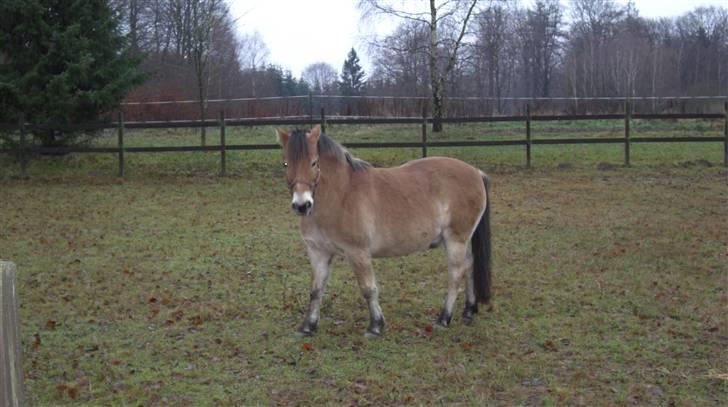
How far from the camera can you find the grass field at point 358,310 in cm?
486

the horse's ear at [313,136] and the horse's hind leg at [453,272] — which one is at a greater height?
the horse's ear at [313,136]

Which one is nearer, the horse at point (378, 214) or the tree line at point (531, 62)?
the horse at point (378, 214)

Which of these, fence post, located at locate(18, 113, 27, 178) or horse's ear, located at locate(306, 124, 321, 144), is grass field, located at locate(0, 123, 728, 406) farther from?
fence post, located at locate(18, 113, 27, 178)

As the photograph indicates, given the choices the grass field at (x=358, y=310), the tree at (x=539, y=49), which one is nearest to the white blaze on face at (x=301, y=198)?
the grass field at (x=358, y=310)

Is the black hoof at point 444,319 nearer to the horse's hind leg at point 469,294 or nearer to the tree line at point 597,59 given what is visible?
the horse's hind leg at point 469,294

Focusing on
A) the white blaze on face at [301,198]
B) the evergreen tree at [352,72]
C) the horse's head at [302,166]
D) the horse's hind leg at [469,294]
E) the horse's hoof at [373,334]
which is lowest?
the horse's hoof at [373,334]

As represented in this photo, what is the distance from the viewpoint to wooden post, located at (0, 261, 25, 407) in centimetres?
215

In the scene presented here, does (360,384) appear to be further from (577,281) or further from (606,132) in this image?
(606,132)

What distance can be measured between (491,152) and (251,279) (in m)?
14.2

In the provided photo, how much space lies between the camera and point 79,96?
18.2 meters

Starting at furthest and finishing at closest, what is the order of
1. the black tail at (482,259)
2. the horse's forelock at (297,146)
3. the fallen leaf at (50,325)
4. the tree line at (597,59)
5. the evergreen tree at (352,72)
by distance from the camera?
the evergreen tree at (352,72) → the tree line at (597,59) → the black tail at (482,259) → the fallen leaf at (50,325) → the horse's forelock at (297,146)

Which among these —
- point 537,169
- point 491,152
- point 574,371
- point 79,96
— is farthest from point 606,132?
point 574,371

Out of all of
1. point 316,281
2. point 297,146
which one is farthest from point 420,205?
point 297,146

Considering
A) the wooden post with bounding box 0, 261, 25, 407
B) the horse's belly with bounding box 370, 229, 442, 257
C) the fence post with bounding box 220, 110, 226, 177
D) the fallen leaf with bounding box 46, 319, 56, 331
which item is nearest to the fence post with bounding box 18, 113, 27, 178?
the fence post with bounding box 220, 110, 226, 177
